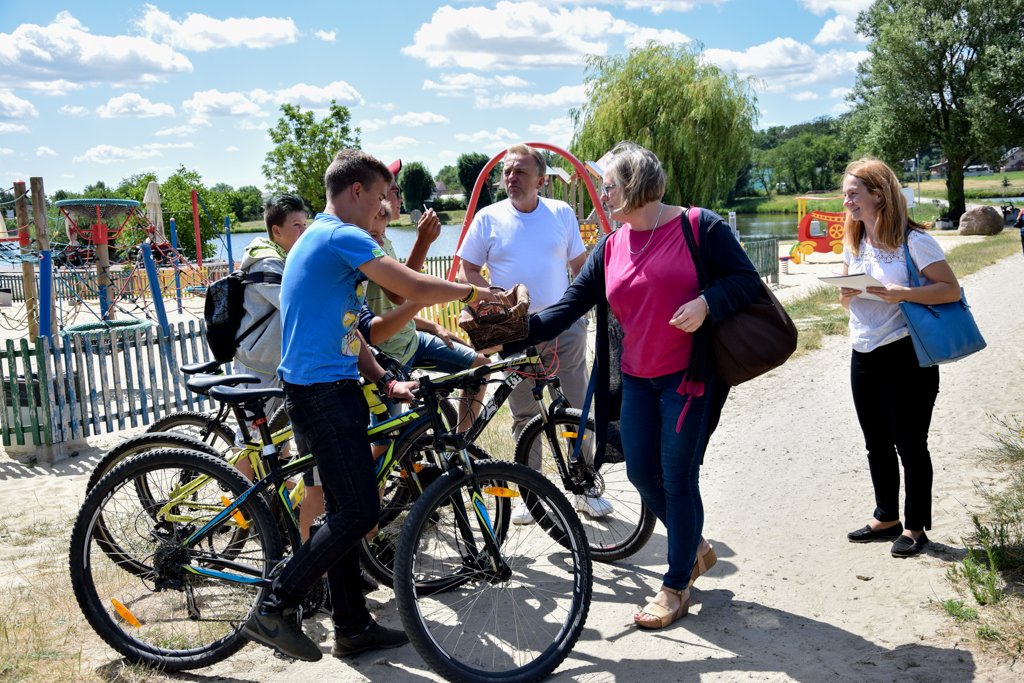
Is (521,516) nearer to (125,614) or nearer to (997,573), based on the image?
(125,614)

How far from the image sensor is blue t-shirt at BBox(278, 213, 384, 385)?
8.92 feet

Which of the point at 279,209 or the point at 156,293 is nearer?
the point at 279,209

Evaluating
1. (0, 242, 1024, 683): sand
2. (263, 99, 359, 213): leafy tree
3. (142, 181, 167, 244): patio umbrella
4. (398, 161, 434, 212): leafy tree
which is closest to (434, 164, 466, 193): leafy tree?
(398, 161, 434, 212): leafy tree

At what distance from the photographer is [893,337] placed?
3.83 metres

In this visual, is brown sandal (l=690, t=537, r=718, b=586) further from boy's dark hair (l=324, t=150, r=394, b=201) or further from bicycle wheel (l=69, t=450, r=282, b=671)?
boy's dark hair (l=324, t=150, r=394, b=201)

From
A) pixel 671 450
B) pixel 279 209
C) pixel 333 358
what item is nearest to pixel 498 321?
pixel 333 358

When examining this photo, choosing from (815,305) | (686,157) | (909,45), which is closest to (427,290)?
(815,305)

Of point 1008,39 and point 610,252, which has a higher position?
point 1008,39

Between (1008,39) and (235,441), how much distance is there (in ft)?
149

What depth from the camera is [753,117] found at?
2722 cm

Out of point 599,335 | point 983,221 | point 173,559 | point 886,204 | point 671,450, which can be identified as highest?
point 983,221

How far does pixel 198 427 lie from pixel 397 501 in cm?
163

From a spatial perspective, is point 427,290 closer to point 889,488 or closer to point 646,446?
point 646,446

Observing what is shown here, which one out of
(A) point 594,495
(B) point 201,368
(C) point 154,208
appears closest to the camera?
(B) point 201,368
